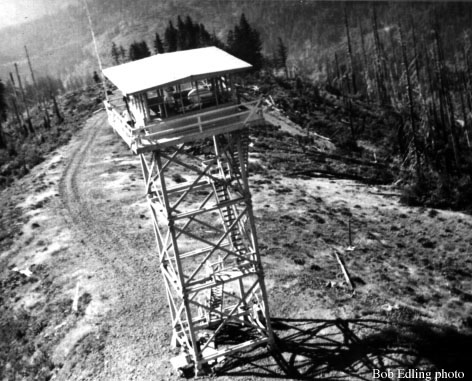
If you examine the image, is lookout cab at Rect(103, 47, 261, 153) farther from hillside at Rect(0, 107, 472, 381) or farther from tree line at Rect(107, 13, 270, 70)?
tree line at Rect(107, 13, 270, 70)

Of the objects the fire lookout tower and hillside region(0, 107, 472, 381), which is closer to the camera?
the fire lookout tower

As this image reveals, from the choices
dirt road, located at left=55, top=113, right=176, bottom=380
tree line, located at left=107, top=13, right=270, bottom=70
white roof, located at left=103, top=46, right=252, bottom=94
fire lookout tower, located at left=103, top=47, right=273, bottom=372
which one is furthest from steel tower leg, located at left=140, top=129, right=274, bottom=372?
tree line, located at left=107, top=13, right=270, bottom=70

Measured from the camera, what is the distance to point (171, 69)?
52.3 ft

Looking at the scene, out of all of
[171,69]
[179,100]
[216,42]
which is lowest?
[179,100]

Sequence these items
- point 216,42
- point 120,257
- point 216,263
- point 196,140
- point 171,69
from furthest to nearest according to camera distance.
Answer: point 216,42 < point 120,257 < point 216,263 < point 196,140 < point 171,69

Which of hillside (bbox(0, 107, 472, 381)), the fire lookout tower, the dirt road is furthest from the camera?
the dirt road

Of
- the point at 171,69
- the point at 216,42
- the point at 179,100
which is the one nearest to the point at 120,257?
the point at 179,100

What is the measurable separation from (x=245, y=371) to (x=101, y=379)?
5.22m

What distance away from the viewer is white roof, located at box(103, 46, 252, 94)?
48.8ft

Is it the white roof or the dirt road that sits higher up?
the white roof

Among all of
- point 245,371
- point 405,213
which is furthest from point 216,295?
point 405,213

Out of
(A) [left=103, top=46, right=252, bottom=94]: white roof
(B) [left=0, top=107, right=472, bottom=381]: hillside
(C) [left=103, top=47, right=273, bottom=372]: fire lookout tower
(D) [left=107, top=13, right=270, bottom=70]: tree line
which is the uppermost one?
(D) [left=107, top=13, right=270, bottom=70]: tree line

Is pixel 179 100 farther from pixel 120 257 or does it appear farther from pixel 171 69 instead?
pixel 120 257

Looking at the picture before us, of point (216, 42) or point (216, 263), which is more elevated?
point (216, 42)
